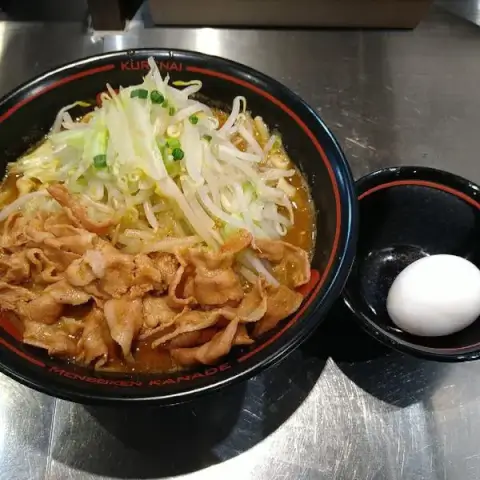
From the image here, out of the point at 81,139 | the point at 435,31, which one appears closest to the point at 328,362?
the point at 81,139

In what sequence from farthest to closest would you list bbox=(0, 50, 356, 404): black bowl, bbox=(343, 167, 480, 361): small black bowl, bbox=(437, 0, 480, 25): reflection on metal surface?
bbox=(437, 0, 480, 25): reflection on metal surface → bbox=(343, 167, 480, 361): small black bowl → bbox=(0, 50, 356, 404): black bowl

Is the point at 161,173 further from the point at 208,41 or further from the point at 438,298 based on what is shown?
the point at 208,41

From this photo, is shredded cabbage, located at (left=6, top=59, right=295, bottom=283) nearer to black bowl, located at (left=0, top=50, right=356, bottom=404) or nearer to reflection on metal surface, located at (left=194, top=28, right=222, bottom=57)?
black bowl, located at (left=0, top=50, right=356, bottom=404)

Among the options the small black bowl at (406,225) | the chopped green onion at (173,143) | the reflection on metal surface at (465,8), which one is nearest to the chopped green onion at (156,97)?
the chopped green onion at (173,143)

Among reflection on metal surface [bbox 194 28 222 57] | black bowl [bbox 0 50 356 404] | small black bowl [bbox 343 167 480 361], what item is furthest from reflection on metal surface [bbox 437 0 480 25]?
black bowl [bbox 0 50 356 404]

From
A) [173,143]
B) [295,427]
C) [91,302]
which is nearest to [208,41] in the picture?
[173,143]

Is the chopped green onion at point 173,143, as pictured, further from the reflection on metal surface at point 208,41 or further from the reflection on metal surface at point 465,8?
the reflection on metal surface at point 465,8

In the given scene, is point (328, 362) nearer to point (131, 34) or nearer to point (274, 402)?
point (274, 402)
